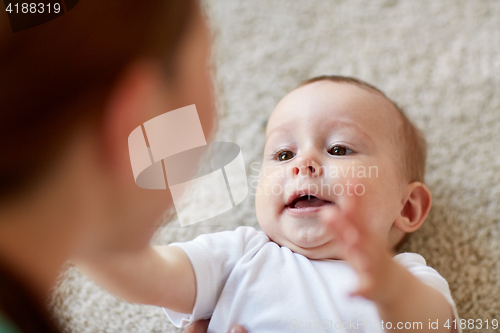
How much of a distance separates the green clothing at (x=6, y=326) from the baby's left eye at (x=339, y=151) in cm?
52

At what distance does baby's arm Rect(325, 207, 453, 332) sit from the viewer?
Result: 17.8 inches

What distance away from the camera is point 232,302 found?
2.23 feet

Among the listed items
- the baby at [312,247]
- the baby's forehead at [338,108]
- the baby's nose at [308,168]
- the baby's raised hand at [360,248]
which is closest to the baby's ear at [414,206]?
the baby at [312,247]

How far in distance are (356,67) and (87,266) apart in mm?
857

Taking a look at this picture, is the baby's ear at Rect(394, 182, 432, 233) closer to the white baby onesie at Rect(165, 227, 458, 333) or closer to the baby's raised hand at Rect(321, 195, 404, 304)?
the white baby onesie at Rect(165, 227, 458, 333)

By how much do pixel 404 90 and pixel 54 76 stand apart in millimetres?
915

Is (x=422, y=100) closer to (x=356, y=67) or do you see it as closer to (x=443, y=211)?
→ (x=356, y=67)

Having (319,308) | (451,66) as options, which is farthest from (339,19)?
(319,308)

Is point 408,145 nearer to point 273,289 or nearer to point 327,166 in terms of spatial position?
point 327,166

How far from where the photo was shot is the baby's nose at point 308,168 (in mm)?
672

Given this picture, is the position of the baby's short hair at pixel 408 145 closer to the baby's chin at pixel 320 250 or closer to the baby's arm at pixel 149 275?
the baby's chin at pixel 320 250

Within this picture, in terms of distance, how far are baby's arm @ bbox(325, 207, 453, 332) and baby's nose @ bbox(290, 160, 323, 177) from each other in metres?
0.17

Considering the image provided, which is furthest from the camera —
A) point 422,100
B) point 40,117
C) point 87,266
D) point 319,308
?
point 422,100

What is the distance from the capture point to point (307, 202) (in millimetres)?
691
